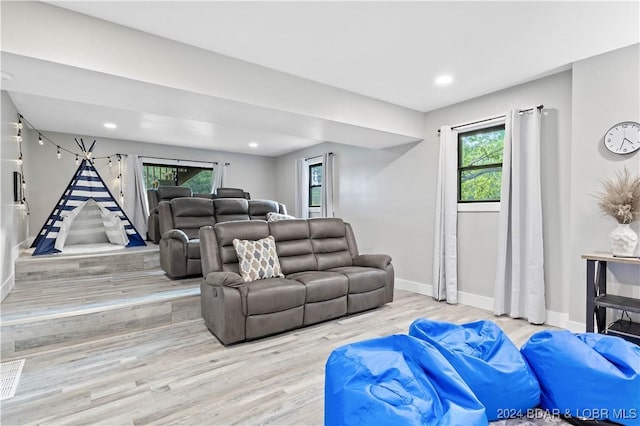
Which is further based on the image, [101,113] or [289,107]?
[101,113]

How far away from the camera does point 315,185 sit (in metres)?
7.00

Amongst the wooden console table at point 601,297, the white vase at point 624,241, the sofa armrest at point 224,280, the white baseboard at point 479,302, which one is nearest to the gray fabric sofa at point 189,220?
the sofa armrest at point 224,280

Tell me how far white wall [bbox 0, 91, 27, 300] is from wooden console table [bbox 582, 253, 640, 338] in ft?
18.1

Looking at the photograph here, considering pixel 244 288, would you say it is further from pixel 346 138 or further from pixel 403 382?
pixel 346 138

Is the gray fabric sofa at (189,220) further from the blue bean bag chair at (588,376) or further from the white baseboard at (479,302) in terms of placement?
the blue bean bag chair at (588,376)

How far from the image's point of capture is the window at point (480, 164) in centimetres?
389

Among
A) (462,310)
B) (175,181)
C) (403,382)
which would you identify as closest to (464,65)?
(462,310)

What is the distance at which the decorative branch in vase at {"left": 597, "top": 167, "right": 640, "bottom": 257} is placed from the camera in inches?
101

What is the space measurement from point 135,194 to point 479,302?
6.43 m

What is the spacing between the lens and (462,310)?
3.88 m

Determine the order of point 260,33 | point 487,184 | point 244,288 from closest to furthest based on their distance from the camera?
point 260,33, point 244,288, point 487,184

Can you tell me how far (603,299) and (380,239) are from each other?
302 cm

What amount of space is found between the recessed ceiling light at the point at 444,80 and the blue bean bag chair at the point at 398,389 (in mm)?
3069

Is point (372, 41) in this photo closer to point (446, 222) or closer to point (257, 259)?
point (257, 259)
